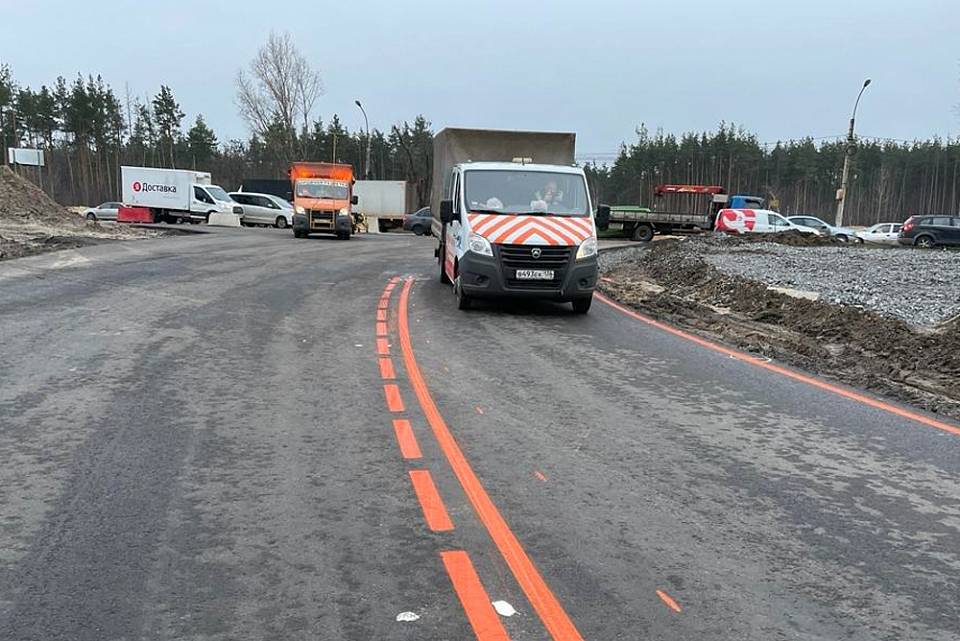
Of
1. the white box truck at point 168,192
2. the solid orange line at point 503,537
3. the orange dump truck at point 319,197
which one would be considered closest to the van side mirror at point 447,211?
the solid orange line at point 503,537

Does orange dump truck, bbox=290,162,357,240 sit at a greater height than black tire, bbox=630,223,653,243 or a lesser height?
greater

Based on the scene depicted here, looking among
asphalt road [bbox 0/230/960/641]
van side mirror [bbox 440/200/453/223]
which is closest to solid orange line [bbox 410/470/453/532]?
asphalt road [bbox 0/230/960/641]

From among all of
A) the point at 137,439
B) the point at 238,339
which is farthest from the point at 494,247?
the point at 137,439

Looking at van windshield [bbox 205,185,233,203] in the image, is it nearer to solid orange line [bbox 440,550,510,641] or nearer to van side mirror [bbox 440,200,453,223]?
van side mirror [bbox 440,200,453,223]

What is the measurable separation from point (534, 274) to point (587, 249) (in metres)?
0.89

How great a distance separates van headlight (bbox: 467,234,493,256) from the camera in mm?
10688

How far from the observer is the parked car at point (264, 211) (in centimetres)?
4084

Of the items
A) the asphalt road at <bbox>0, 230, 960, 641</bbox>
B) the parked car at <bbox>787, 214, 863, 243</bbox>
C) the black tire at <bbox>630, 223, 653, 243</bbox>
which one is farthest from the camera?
the black tire at <bbox>630, 223, 653, 243</bbox>

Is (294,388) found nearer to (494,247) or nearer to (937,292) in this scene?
(494,247)

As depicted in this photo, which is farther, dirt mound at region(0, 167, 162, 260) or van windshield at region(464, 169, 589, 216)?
dirt mound at region(0, 167, 162, 260)

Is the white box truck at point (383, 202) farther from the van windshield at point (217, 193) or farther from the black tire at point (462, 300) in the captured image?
the black tire at point (462, 300)

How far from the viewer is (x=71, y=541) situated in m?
3.56

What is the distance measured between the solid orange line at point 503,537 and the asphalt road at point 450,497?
1cm

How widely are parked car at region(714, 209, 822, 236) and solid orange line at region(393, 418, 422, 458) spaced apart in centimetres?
3324
